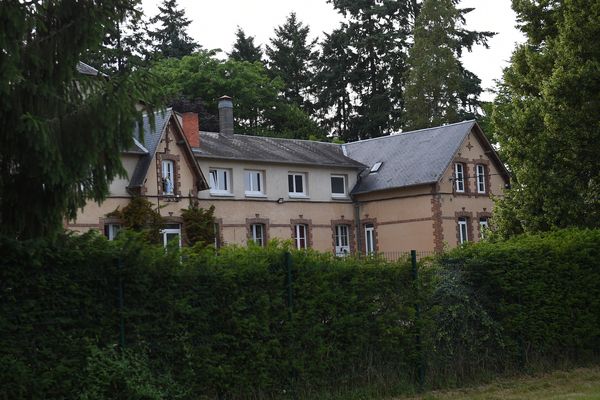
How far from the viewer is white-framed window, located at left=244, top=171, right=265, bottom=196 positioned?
39781 millimetres

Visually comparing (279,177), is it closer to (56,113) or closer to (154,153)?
(154,153)

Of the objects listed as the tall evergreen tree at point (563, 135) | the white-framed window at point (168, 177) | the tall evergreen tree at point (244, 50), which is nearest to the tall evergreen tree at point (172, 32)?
the tall evergreen tree at point (244, 50)

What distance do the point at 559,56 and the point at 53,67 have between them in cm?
1332

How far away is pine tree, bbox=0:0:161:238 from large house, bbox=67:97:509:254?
1035 inches

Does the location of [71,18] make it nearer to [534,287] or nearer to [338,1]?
[534,287]

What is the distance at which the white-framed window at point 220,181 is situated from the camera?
38406 mm

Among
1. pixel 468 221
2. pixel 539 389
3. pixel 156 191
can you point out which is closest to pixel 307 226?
pixel 468 221

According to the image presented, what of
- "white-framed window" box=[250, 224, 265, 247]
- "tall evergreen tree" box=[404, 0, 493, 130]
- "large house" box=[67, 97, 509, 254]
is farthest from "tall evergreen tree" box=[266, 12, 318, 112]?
"white-framed window" box=[250, 224, 265, 247]

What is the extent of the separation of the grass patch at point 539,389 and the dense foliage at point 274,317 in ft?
1.28

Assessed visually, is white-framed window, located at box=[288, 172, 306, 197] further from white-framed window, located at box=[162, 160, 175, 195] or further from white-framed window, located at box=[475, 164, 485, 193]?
white-framed window, located at box=[475, 164, 485, 193]

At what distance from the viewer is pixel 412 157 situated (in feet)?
142

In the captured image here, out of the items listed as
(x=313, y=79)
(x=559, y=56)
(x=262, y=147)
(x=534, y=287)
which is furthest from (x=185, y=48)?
(x=534, y=287)

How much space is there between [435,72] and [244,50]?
53.6 feet

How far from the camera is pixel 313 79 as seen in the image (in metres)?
63.3
